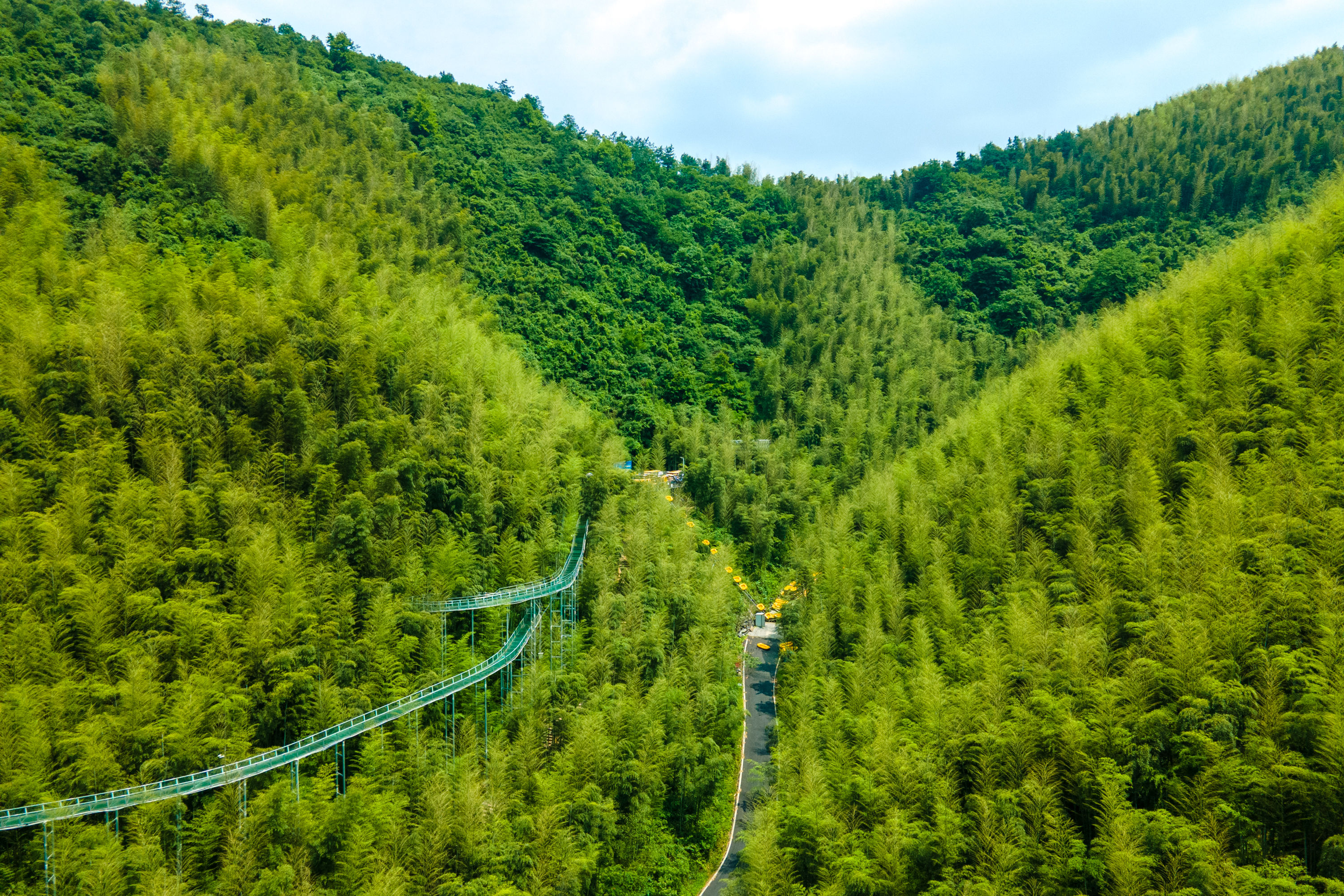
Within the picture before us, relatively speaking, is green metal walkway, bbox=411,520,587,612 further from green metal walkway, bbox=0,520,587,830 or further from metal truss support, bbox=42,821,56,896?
metal truss support, bbox=42,821,56,896

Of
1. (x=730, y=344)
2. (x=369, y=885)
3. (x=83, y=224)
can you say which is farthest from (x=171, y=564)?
(x=730, y=344)

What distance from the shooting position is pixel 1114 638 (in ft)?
66.2

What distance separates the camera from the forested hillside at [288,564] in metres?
18.4

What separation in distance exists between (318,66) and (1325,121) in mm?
62748

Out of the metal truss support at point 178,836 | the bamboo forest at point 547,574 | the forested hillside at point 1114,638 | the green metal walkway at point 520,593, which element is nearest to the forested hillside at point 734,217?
the bamboo forest at point 547,574

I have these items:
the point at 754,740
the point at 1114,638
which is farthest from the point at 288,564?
the point at 1114,638

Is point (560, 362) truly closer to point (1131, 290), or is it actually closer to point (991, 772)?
point (991, 772)

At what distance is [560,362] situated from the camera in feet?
139

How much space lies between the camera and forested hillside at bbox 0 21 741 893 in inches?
724

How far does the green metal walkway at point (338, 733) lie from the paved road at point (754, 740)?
8.13 meters

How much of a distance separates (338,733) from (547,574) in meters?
8.66

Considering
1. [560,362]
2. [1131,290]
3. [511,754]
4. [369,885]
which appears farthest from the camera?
[1131,290]

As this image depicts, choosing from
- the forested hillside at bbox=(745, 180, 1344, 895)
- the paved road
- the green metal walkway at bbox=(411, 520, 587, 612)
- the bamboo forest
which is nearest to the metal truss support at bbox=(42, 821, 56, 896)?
the bamboo forest

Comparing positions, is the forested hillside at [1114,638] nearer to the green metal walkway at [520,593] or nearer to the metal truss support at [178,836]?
the green metal walkway at [520,593]
